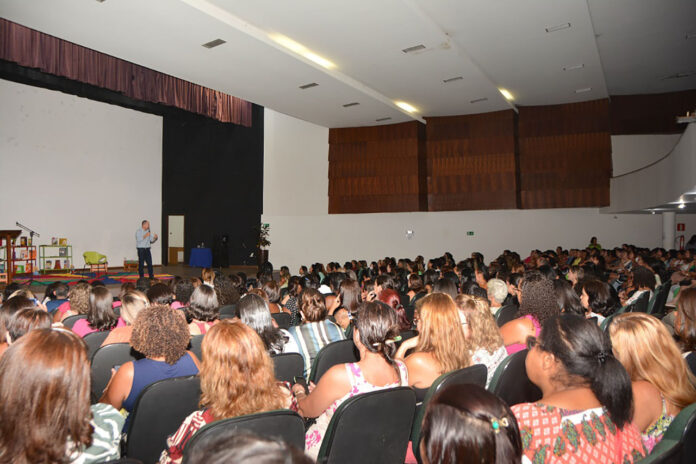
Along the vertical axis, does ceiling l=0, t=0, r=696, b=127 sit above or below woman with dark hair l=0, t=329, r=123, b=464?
above

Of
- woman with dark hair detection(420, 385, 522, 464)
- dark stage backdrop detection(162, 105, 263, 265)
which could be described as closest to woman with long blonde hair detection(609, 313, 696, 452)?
woman with dark hair detection(420, 385, 522, 464)

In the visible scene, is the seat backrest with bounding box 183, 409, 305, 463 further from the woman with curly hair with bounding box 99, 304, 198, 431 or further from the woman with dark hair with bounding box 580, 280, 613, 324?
the woman with dark hair with bounding box 580, 280, 613, 324

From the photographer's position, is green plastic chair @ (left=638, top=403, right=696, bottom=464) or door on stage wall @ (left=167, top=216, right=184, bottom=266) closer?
green plastic chair @ (left=638, top=403, right=696, bottom=464)

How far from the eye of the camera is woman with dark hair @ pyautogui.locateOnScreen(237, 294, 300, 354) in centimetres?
294

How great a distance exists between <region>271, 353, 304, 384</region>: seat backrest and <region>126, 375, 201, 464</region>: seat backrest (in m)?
0.61

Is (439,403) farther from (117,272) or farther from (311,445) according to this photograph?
(117,272)

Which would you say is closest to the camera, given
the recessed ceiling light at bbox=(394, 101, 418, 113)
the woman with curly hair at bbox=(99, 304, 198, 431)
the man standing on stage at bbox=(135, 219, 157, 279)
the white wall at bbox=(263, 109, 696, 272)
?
the woman with curly hair at bbox=(99, 304, 198, 431)

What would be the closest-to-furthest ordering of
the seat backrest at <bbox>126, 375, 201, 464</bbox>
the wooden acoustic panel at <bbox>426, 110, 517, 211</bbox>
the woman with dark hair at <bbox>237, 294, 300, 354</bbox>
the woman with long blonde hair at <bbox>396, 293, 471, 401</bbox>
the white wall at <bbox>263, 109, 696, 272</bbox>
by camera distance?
the seat backrest at <bbox>126, 375, 201, 464</bbox>, the woman with long blonde hair at <bbox>396, 293, 471, 401</bbox>, the woman with dark hair at <bbox>237, 294, 300, 354</bbox>, the white wall at <bbox>263, 109, 696, 272</bbox>, the wooden acoustic panel at <bbox>426, 110, 517, 211</bbox>

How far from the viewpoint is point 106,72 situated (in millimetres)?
10047

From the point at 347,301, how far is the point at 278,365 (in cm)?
182

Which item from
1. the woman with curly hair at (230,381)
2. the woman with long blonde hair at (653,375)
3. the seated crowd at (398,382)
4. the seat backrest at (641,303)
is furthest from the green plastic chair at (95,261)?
the woman with long blonde hair at (653,375)

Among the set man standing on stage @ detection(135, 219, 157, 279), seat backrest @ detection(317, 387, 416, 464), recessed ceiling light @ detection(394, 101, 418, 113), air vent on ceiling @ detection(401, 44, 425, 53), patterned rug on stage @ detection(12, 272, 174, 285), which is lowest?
patterned rug on stage @ detection(12, 272, 174, 285)

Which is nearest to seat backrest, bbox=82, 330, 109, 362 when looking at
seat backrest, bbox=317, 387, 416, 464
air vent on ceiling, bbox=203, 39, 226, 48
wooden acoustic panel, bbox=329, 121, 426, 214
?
seat backrest, bbox=317, 387, 416, 464

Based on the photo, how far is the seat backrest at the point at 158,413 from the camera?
6.53ft
